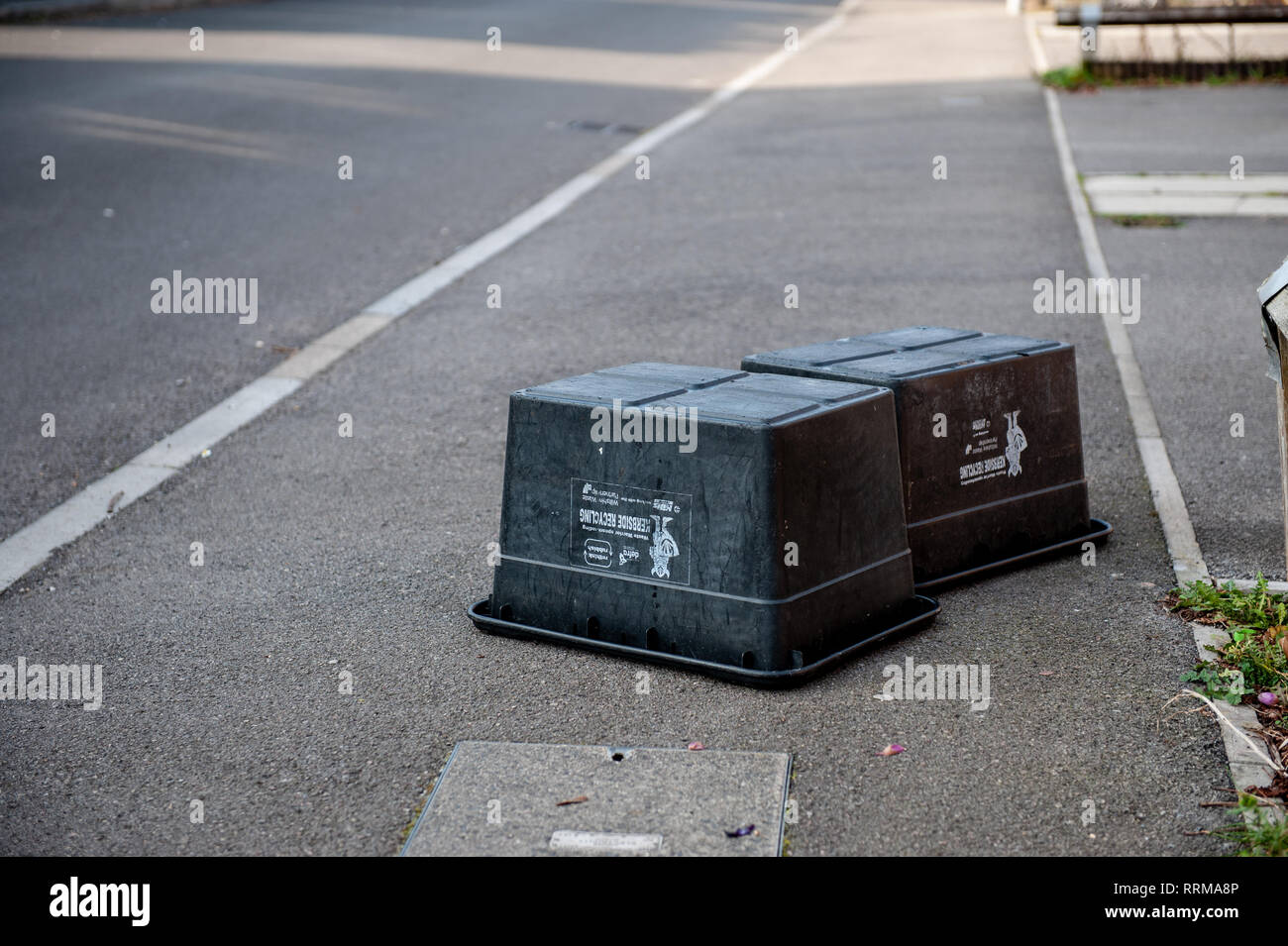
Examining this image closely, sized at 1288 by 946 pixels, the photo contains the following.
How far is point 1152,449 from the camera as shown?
6133 millimetres

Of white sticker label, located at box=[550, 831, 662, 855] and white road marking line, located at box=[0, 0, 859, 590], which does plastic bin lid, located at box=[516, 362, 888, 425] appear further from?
white road marking line, located at box=[0, 0, 859, 590]

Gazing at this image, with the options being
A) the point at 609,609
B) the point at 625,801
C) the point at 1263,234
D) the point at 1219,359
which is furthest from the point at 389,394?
the point at 1263,234

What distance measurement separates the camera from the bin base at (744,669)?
13.2 ft

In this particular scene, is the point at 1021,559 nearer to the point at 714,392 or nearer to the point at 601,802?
the point at 714,392

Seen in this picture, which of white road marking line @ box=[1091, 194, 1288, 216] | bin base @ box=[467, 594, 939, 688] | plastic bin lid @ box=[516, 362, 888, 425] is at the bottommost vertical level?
bin base @ box=[467, 594, 939, 688]

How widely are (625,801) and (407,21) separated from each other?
24875 millimetres

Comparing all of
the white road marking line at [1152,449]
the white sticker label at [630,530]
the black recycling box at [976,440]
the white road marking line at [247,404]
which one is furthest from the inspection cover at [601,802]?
the white road marking line at [247,404]

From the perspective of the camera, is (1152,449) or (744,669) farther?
(1152,449)

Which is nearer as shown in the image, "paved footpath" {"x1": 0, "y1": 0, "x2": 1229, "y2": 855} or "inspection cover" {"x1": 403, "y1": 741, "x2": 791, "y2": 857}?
"inspection cover" {"x1": 403, "y1": 741, "x2": 791, "y2": 857}

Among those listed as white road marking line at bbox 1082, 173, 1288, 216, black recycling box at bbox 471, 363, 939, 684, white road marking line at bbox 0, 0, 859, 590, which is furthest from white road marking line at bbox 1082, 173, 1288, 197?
black recycling box at bbox 471, 363, 939, 684

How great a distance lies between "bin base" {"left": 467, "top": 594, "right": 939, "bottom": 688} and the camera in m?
4.02

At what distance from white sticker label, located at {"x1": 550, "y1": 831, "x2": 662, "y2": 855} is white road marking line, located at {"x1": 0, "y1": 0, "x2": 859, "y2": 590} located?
274 centimetres

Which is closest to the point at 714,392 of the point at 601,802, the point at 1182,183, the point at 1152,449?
the point at 601,802

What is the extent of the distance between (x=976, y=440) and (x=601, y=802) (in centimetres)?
208
